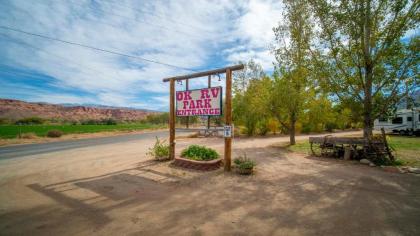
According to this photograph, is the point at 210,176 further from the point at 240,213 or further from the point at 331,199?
the point at 331,199

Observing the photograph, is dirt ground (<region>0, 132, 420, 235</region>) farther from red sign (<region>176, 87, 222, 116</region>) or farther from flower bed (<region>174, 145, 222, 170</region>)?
red sign (<region>176, 87, 222, 116</region>)

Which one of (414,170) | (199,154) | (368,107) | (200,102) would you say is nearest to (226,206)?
(199,154)

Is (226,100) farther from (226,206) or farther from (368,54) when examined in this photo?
(368,54)

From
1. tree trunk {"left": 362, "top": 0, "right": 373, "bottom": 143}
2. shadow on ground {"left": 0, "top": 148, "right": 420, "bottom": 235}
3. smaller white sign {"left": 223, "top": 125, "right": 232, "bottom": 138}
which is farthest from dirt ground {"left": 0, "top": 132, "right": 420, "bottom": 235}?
tree trunk {"left": 362, "top": 0, "right": 373, "bottom": 143}

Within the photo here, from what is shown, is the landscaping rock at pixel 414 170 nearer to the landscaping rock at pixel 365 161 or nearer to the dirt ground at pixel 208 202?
the dirt ground at pixel 208 202

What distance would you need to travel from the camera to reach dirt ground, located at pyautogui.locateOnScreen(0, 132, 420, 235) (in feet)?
11.8

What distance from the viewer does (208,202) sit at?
476cm

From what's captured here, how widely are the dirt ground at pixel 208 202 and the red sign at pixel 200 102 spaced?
2.34 metres

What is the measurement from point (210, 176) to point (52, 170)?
6.09 m

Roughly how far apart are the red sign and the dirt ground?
7.69 feet

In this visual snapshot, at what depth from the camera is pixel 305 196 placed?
16.6ft

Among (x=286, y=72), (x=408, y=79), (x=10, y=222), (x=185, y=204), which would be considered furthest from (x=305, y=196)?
(x=286, y=72)

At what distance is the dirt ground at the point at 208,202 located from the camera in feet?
11.8

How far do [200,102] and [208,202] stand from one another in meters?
4.40
